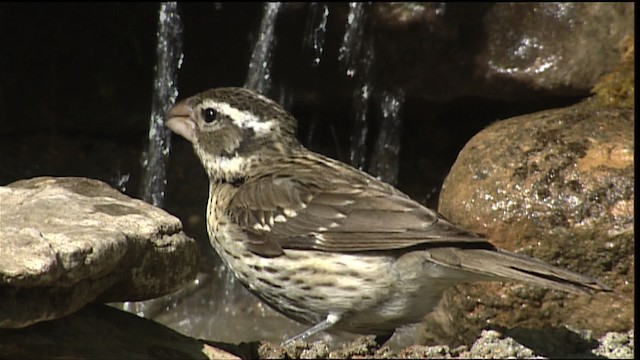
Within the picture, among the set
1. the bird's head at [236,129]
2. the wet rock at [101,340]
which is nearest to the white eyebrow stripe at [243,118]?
the bird's head at [236,129]

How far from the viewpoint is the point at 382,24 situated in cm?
870

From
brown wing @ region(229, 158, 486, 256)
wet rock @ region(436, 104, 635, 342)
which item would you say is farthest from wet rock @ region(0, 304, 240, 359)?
wet rock @ region(436, 104, 635, 342)

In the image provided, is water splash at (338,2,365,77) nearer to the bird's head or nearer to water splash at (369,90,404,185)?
water splash at (369,90,404,185)

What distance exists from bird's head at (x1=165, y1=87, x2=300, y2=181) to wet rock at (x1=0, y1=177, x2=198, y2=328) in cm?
77

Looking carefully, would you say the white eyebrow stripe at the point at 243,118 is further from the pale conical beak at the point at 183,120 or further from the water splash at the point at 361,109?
the water splash at the point at 361,109

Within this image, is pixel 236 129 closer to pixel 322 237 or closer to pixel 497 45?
pixel 322 237

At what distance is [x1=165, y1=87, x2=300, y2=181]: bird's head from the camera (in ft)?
19.2

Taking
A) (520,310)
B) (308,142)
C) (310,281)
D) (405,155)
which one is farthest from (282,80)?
(310,281)

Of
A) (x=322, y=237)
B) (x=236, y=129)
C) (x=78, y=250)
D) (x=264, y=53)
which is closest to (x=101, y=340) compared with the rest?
(x=78, y=250)

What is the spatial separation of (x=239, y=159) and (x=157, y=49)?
10.9 feet

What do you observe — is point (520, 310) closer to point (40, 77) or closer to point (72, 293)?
point (72, 293)

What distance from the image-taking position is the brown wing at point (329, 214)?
5113 millimetres

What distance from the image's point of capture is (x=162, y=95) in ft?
29.6

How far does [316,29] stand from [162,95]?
1362mm
